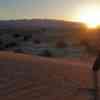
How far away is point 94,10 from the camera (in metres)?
2.54

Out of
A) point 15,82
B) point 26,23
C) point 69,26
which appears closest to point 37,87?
point 15,82

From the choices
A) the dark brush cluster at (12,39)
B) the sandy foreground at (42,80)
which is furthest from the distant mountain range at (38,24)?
the sandy foreground at (42,80)

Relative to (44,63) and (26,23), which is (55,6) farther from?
(44,63)

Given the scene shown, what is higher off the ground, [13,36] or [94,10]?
[94,10]

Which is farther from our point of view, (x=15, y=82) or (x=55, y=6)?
(x=55, y=6)

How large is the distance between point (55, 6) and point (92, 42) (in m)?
0.98

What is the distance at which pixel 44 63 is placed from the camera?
3.46ft

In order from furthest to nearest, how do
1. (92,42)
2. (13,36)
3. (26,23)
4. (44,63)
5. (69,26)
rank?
(26,23)
(69,26)
(13,36)
(92,42)
(44,63)

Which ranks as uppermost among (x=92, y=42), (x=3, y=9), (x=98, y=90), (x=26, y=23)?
(x=3, y=9)

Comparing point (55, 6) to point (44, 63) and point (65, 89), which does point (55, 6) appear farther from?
point (65, 89)

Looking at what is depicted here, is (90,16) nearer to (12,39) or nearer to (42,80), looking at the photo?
(12,39)

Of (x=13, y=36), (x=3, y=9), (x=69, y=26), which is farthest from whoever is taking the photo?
(x=3, y=9)

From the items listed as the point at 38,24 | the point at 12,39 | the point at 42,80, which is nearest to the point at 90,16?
the point at 38,24

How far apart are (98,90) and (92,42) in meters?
0.90
